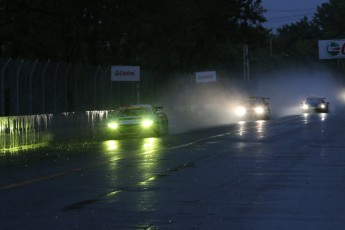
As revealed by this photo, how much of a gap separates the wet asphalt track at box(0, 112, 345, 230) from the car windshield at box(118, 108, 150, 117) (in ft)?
26.8

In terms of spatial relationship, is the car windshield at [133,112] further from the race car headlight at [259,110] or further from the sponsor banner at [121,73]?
the race car headlight at [259,110]

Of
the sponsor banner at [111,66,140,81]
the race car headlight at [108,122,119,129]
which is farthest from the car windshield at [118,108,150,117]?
the sponsor banner at [111,66,140,81]

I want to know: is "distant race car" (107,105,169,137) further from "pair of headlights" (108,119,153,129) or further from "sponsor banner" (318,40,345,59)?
"sponsor banner" (318,40,345,59)

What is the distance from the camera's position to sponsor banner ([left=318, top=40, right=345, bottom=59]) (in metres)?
96.8

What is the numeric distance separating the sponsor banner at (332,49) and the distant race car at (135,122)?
220 ft

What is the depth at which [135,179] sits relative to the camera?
15.2m

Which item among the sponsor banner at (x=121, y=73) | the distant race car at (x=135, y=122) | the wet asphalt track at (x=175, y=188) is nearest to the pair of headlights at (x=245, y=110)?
the sponsor banner at (x=121, y=73)

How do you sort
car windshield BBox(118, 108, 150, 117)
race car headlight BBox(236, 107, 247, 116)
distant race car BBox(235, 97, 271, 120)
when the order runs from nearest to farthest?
car windshield BBox(118, 108, 150, 117), distant race car BBox(235, 97, 271, 120), race car headlight BBox(236, 107, 247, 116)

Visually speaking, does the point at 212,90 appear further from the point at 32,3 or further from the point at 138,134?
the point at 138,134

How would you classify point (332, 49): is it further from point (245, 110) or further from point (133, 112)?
point (133, 112)

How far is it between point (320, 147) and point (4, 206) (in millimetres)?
14475

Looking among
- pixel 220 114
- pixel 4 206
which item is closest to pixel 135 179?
pixel 4 206

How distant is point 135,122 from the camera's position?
31.9 m

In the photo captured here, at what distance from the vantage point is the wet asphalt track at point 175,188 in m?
10.1
